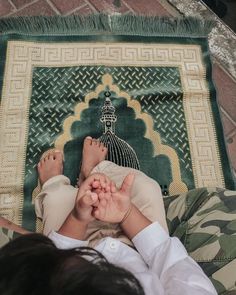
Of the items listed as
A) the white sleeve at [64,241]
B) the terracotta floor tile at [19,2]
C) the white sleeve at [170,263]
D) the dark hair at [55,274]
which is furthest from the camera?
the terracotta floor tile at [19,2]

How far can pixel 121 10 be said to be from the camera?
5.00ft

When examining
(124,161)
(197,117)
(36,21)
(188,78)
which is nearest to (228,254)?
(124,161)

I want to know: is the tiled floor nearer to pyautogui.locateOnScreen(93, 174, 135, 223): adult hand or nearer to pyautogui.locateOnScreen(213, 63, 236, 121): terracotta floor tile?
pyautogui.locateOnScreen(213, 63, 236, 121): terracotta floor tile

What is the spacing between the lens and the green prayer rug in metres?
1.23

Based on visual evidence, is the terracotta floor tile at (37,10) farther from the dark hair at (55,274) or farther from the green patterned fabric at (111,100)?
the dark hair at (55,274)

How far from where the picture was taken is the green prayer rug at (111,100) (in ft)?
4.02

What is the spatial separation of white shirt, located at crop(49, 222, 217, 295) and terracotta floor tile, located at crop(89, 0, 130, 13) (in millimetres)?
883

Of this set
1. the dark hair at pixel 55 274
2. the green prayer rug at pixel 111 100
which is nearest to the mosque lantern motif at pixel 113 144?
the green prayer rug at pixel 111 100

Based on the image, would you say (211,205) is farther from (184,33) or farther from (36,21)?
(36,21)

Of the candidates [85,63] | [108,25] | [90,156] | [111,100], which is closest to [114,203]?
[90,156]

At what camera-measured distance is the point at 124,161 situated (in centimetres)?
121

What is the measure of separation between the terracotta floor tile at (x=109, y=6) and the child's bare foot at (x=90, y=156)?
55cm

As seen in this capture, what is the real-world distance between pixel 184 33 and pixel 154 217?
724mm

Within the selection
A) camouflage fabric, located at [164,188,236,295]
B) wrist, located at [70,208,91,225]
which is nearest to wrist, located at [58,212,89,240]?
wrist, located at [70,208,91,225]
